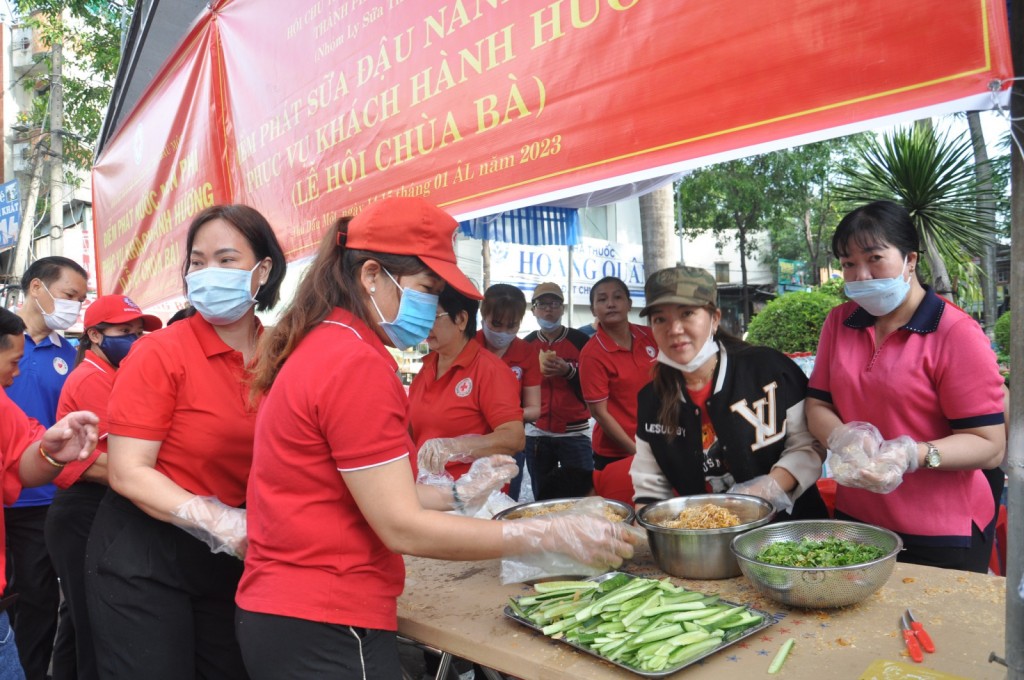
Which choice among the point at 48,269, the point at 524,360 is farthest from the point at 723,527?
the point at 48,269

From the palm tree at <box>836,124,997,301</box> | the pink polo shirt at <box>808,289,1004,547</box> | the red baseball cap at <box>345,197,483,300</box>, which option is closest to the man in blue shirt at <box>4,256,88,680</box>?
the red baseball cap at <box>345,197,483,300</box>

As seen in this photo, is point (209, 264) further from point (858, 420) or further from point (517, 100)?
point (858, 420)

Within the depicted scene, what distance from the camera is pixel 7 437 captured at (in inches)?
85.4

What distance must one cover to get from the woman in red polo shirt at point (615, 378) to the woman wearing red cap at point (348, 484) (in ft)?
8.75

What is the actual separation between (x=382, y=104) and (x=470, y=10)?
1.90 ft

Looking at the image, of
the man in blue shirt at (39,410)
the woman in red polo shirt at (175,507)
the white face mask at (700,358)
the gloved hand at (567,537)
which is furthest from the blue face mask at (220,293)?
the man in blue shirt at (39,410)

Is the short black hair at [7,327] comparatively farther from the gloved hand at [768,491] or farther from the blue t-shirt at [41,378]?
the gloved hand at [768,491]

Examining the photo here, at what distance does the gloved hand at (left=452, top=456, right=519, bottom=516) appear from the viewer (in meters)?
2.19

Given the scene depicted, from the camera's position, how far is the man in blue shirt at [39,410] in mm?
3477

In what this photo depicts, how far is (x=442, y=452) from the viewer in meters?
3.06

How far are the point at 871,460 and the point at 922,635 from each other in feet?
1.68

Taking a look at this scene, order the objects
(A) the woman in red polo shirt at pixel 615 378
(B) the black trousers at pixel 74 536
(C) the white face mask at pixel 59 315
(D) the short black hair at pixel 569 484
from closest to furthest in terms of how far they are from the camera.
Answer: (B) the black trousers at pixel 74 536, (D) the short black hair at pixel 569 484, (C) the white face mask at pixel 59 315, (A) the woman in red polo shirt at pixel 615 378

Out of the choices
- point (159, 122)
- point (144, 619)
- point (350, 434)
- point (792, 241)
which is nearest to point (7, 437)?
point (144, 619)

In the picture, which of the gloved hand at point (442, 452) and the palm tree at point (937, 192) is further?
the palm tree at point (937, 192)
